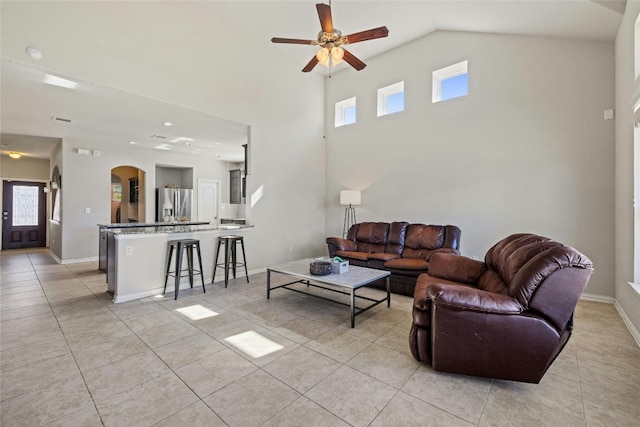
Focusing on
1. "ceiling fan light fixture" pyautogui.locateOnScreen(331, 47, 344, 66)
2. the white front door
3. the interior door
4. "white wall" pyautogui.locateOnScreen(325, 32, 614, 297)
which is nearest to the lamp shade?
"white wall" pyautogui.locateOnScreen(325, 32, 614, 297)

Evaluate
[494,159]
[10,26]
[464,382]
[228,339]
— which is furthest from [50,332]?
[494,159]

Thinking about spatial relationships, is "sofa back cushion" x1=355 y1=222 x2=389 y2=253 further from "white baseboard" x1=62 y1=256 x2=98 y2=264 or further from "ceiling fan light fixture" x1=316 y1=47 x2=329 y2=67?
"white baseboard" x1=62 y1=256 x2=98 y2=264

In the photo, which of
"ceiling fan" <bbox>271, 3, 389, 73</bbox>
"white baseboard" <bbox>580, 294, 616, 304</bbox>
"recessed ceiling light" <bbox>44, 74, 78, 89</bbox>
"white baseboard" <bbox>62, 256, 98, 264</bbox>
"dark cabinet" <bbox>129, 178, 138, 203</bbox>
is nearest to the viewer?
"ceiling fan" <bbox>271, 3, 389, 73</bbox>

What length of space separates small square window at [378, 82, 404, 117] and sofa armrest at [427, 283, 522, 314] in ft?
13.9

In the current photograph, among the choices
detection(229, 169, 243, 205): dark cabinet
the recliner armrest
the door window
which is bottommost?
the recliner armrest

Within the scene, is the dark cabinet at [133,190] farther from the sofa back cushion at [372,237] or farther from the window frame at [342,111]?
the sofa back cushion at [372,237]

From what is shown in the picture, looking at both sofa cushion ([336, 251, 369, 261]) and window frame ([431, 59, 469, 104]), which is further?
window frame ([431, 59, 469, 104])

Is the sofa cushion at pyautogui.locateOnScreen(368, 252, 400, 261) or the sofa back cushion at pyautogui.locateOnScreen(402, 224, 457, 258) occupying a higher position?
the sofa back cushion at pyautogui.locateOnScreen(402, 224, 457, 258)

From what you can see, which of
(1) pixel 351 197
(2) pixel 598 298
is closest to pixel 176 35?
(1) pixel 351 197

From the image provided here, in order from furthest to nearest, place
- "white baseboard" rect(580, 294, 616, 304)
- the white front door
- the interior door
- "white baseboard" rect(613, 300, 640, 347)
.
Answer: the white front door
the interior door
"white baseboard" rect(580, 294, 616, 304)
"white baseboard" rect(613, 300, 640, 347)

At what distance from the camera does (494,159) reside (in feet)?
14.1

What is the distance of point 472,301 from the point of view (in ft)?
6.14

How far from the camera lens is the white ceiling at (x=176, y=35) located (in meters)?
3.08

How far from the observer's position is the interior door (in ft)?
25.8
